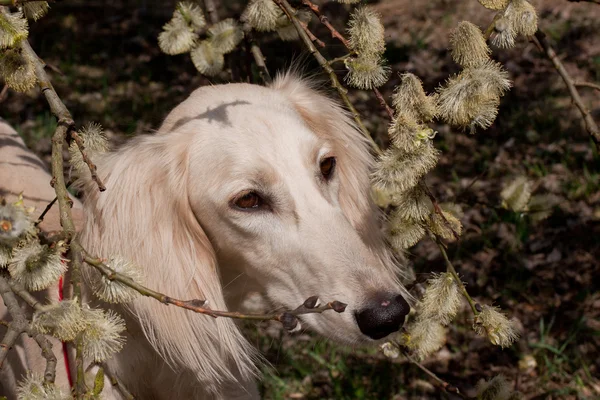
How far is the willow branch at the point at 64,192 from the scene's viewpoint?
1.49 metres

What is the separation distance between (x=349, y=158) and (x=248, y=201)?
0.56m

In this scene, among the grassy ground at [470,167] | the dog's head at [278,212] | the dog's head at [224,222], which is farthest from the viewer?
the grassy ground at [470,167]

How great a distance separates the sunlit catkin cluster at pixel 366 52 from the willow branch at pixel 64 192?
759 mm

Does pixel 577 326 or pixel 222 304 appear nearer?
pixel 222 304

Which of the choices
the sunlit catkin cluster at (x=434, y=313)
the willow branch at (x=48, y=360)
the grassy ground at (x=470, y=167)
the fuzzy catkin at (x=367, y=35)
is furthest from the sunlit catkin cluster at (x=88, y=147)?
the sunlit catkin cluster at (x=434, y=313)

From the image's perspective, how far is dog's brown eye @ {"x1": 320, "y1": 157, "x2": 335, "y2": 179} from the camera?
238 cm

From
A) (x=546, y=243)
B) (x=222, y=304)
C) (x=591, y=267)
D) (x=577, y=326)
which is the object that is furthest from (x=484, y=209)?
(x=222, y=304)

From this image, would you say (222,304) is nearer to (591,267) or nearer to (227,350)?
(227,350)

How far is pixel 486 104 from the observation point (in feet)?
5.70

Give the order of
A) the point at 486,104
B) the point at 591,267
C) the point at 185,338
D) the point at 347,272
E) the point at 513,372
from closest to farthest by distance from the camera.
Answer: the point at 486,104 → the point at 347,272 → the point at 185,338 → the point at 513,372 → the point at 591,267

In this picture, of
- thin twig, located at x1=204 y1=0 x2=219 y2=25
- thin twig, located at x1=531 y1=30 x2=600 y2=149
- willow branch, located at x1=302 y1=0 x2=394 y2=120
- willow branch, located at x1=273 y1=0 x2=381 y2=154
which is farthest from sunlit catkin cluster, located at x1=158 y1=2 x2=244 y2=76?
thin twig, located at x1=531 y1=30 x2=600 y2=149

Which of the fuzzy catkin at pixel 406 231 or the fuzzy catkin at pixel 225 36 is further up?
the fuzzy catkin at pixel 225 36

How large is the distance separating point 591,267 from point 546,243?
0.28 metres

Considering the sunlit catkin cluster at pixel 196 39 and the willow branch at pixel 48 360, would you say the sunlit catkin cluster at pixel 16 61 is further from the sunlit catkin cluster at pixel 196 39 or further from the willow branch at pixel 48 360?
the sunlit catkin cluster at pixel 196 39
